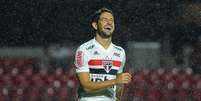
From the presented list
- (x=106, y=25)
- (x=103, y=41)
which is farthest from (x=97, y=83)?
(x=106, y=25)

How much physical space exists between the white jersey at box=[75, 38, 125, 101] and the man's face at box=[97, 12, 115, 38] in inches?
5.8

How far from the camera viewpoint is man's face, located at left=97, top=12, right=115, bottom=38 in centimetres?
634

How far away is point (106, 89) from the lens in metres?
6.45

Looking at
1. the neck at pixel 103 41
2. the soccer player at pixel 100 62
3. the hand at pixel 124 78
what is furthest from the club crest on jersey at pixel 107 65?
the hand at pixel 124 78

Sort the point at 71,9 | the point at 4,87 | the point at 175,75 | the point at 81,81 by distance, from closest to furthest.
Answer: the point at 81,81 < the point at 4,87 < the point at 175,75 < the point at 71,9

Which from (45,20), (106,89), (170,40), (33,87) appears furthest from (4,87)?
(106,89)

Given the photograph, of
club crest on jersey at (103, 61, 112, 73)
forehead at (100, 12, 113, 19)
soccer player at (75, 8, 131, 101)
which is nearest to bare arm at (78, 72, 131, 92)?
soccer player at (75, 8, 131, 101)

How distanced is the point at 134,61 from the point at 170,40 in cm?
87

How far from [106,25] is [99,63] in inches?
13.3

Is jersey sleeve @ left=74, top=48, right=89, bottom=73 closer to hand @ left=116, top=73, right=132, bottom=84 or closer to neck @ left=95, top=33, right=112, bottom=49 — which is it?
neck @ left=95, top=33, right=112, bottom=49

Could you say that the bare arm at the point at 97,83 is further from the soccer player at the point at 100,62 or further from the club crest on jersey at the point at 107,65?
the club crest on jersey at the point at 107,65

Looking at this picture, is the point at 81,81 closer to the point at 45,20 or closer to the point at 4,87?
the point at 4,87

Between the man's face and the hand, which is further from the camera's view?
the man's face

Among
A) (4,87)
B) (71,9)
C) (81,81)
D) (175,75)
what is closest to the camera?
(81,81)
